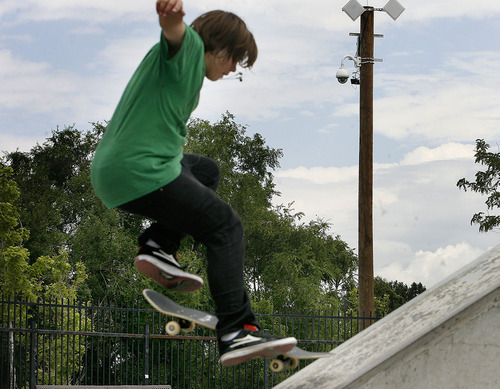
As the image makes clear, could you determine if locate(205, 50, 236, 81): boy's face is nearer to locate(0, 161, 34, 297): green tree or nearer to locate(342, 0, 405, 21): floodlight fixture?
locate(342, 0, 405, 21): floodlight fixture

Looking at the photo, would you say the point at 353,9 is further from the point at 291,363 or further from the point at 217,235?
the point at 217,235

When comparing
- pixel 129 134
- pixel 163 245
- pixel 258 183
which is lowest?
pixel 163 245

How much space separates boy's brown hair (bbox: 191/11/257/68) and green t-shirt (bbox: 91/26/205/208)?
0.16 meters

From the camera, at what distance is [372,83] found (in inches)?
483

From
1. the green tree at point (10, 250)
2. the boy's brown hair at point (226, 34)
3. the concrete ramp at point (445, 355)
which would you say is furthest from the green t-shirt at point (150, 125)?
the green tree at point (10, 250)

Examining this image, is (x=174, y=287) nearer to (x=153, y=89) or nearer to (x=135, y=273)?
(x=153, y=89)

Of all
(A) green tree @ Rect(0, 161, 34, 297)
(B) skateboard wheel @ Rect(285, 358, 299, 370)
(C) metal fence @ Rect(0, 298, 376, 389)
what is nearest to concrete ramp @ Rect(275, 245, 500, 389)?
(B) skateboard wheel @ Rect(285, 358, 299, 370)

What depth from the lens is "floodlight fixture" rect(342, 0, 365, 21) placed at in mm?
12164

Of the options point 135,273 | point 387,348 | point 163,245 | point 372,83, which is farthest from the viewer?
point 135,273

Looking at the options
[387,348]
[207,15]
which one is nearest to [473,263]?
[387,348]

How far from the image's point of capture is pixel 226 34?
108 inches

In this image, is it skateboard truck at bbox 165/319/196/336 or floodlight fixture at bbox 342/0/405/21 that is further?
floodlight fixture at bbox 342/0/405/21

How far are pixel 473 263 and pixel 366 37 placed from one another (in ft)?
29.0

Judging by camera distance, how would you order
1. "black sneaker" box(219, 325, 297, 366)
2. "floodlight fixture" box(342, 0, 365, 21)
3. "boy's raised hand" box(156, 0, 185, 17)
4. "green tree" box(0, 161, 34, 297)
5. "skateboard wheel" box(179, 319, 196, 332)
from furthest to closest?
"green tree" box(0, 161, 34, 297)
"floodlight fixture" box(342, 0, 365, 21)
"skateboard wheel" box(179, 319, 196, 332)
"black sneaker" box(219, 325, 297, 366)
"boy's raised hand" box(156, 0, 185, 17)
